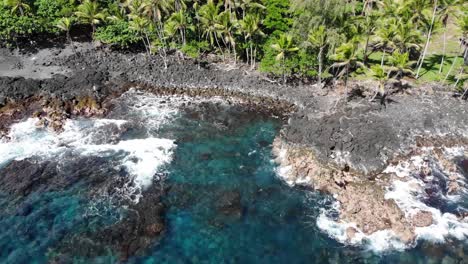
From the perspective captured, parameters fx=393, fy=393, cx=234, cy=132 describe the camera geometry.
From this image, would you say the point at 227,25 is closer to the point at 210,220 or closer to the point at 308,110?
the point at 308,110

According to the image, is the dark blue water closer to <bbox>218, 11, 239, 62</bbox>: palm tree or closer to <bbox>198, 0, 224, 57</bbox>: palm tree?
<bbox>218, 11, 239, 62</bbox>: palm tree

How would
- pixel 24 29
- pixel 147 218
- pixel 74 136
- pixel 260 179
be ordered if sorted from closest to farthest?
pixel 147 218
pixel 260 179
pixel 74 136
pixel 24 29

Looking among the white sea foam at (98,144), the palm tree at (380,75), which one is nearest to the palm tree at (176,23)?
the white sea foam at (98,144)

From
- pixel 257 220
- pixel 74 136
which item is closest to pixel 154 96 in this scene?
pixel 74 136

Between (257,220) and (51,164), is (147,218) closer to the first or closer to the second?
(257,220)

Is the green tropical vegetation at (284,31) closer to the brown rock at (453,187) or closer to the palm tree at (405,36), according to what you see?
the palm tree at (405,36)

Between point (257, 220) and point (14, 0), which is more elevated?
point (14, 0)

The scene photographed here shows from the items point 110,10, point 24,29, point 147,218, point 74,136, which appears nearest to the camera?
point 147,218
